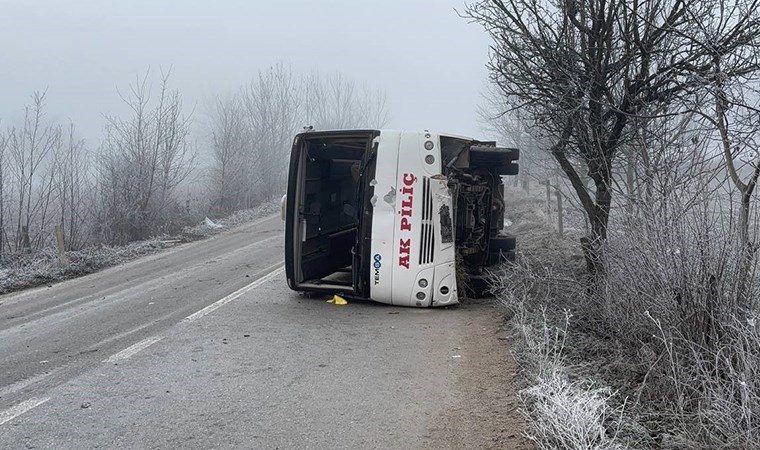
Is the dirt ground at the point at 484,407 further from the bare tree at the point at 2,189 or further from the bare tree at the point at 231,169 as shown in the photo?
the bare tree at the point at 231,169

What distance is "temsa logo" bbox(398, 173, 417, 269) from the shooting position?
→ 7755mm

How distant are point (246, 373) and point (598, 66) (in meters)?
5.17

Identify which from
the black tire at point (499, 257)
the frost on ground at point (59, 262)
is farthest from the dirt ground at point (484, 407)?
the frost on ground at point (59, 262)

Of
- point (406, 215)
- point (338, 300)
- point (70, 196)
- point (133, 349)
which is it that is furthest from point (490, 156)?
point (70, 196)

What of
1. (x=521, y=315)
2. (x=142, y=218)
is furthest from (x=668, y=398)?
(x=142, y=218)

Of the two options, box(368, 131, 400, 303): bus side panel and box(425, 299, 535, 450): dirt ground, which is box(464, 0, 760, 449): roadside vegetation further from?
box(368, 131, 400, 303): bus side panel

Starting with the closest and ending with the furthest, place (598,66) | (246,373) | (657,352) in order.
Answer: (657,352), (246,373), (598,66)

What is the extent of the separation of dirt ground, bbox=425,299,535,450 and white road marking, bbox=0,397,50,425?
9.43 ft

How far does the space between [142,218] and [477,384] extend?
17015 millimetres

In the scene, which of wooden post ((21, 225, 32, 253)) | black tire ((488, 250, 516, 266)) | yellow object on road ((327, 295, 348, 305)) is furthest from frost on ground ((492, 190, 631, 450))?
wooden post ((21, 225, 32, 253))

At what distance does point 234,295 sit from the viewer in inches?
356

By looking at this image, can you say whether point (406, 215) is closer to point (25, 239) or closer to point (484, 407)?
point (484, 407)

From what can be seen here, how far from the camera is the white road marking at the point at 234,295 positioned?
757cm

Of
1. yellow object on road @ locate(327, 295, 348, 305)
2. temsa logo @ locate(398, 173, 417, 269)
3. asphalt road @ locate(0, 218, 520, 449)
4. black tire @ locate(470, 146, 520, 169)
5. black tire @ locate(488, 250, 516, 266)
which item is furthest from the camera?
black tire @ locate(488, 250, 516, 266)
